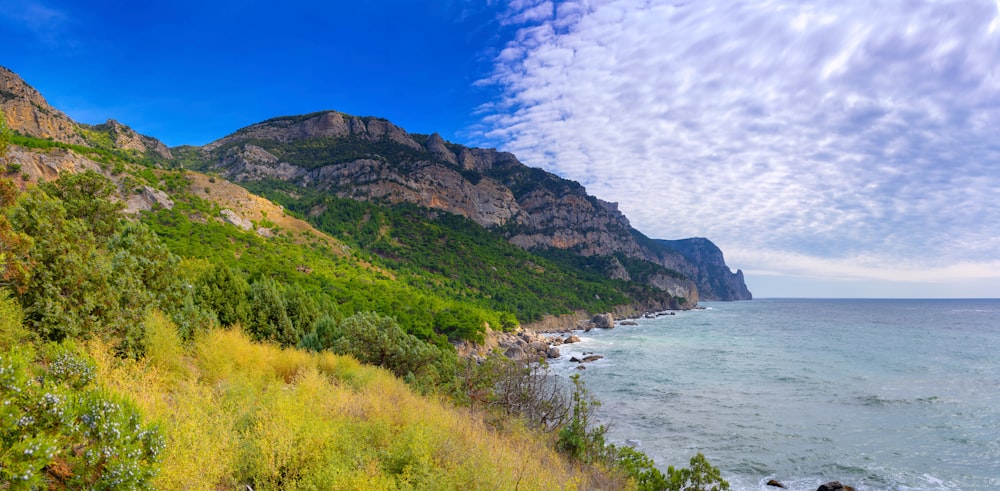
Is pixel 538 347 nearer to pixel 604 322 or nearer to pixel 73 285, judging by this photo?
pixel 604 322

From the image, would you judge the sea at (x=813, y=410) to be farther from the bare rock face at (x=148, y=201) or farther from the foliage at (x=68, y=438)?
the bare rock face at (x=148, y=201)

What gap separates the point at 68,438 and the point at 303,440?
270 centimetres

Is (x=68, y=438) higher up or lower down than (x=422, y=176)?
lower down

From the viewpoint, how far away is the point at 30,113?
47.5 metres

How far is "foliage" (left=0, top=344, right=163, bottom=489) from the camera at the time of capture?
11.2 ft

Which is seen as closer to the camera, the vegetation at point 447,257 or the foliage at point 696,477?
the foliage at point 696,477

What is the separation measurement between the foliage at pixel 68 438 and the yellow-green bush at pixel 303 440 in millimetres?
334

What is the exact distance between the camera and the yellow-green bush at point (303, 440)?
17.3 ft

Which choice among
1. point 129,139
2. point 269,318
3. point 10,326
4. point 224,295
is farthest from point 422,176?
point 10,326

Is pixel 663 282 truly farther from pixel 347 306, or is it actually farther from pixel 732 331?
pixel 347 306

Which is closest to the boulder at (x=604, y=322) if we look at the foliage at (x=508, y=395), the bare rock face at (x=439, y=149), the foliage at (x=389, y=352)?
the foliage at (x=508, y=395)

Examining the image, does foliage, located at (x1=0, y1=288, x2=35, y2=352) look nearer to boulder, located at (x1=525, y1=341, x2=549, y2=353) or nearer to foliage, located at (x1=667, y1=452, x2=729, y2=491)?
foliage, located at (x1=667, y1=452, x2=729, y2=491)

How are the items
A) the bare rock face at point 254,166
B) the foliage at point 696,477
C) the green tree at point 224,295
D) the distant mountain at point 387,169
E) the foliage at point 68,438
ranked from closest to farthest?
the foliage at point 68,438 < the foliage at point 696,477 < the green tree at point 224,295 < the distant mountain at point 387,169 < the bare rock face at point 254,166

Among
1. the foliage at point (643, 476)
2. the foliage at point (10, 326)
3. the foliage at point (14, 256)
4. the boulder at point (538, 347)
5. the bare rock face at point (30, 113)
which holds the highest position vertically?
the bare rock face at point (30, 113)
